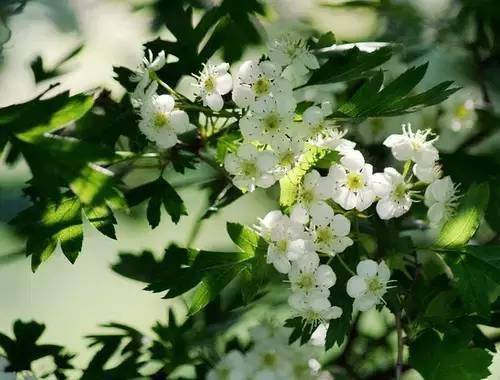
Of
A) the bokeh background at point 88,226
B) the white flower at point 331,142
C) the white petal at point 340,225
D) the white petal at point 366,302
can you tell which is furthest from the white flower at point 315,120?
the bokeh background at point 88,226

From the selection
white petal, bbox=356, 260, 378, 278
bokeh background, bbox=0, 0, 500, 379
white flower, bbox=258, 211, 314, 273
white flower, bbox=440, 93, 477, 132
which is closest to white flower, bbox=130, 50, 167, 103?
white flower, bbox=258, 211, 314, 273

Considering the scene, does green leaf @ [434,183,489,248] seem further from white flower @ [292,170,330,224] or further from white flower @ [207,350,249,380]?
white flower @ [207,350,249,380]

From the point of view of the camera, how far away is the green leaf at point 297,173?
112cm

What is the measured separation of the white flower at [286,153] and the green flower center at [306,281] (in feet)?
0.41

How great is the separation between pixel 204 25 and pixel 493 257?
0.55 m

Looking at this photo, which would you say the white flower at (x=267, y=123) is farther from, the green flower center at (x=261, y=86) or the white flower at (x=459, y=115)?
the white flower at (x=459, y=115)

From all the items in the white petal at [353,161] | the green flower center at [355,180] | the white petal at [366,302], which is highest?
the white petal at [353,161]

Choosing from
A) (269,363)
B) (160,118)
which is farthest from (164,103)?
(269,363)

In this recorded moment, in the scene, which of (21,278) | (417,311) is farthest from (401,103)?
(21,278)

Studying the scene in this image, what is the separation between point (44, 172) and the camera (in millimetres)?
974

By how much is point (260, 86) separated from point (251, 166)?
10cm

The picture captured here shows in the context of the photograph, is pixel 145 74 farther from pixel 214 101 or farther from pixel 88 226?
pixel 88 226

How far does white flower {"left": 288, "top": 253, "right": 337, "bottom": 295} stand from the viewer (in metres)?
1.10

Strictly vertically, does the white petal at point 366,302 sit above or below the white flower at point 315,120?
below
